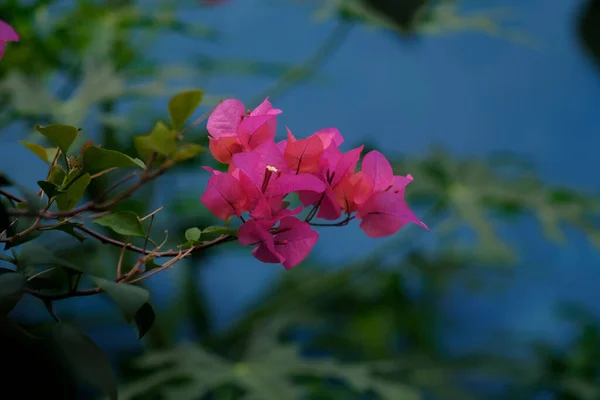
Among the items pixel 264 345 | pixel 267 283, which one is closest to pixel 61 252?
pixel 264 345

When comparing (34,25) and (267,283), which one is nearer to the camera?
(34,25)

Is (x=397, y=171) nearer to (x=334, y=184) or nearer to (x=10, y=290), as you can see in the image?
(x=334, y=184)

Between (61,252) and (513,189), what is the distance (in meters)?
1.13

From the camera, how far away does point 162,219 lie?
4.71 feet

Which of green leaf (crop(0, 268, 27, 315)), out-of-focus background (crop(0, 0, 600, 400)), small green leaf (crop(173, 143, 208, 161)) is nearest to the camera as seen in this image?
green leaf (crop(0, 268, 27, 315))

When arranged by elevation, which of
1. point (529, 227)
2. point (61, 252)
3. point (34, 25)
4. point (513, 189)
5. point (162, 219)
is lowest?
point (529, 227)

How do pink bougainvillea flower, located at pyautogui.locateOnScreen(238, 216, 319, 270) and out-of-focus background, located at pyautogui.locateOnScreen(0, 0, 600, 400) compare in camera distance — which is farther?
out-of-focus background, located at pyautogui.locateOnScreen(0, 0, 600, 400)

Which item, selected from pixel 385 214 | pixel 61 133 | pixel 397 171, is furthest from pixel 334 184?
pixel 397 171

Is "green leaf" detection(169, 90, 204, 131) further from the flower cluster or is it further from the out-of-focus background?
the out-of-focus background

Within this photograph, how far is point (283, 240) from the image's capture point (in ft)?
1.05

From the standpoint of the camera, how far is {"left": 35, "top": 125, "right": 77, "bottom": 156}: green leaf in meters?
0.30

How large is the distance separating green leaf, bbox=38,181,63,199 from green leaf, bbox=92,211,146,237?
25 millimetres

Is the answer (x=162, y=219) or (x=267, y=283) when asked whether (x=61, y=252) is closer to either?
(x=162, y=219)

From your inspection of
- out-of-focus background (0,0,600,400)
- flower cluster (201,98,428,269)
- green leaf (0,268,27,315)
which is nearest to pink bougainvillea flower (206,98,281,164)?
flower cluster (201,98,428,269)
